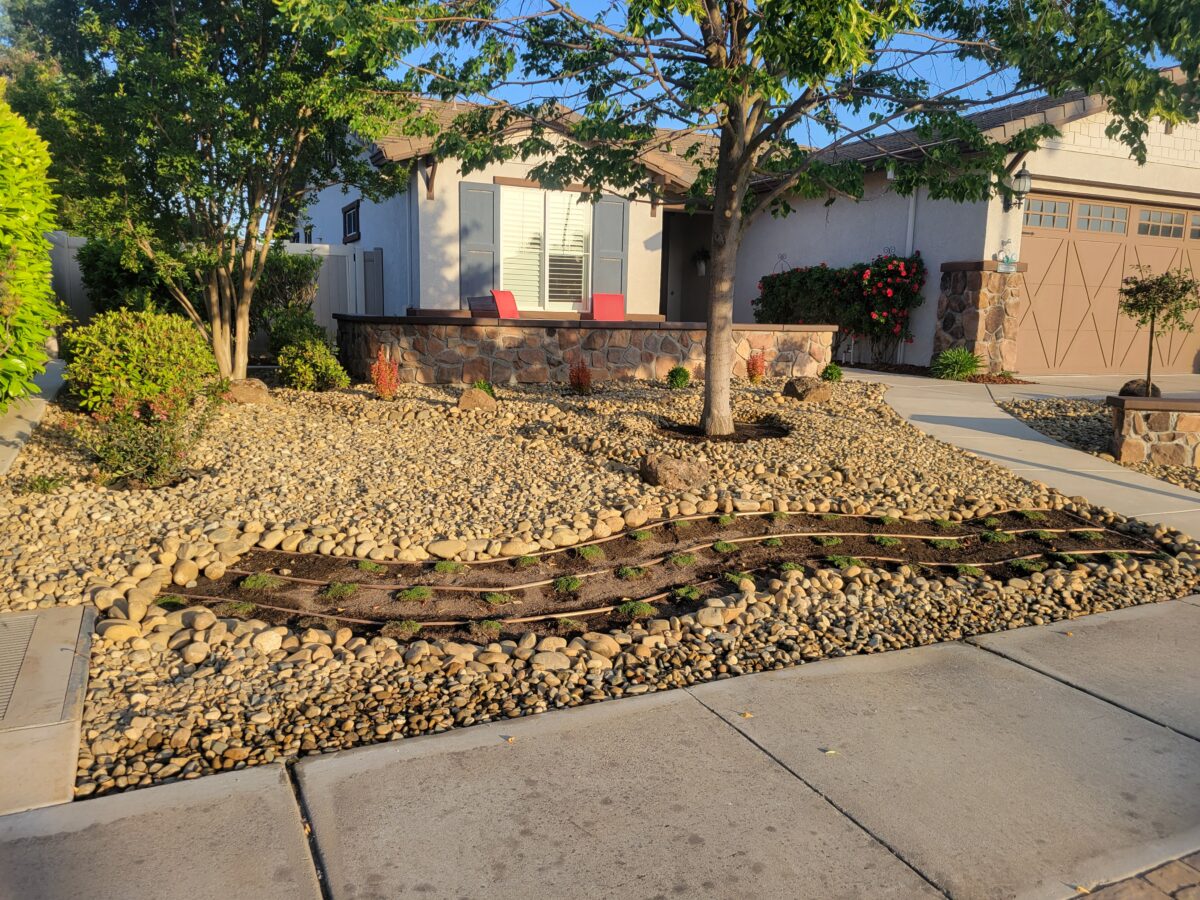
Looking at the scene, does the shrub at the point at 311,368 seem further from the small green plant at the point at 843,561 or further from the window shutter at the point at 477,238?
the small green plant at the point at 843,561

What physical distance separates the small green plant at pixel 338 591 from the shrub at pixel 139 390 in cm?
222

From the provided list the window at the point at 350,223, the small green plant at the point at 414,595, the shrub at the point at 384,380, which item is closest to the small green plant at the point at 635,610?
the small green plant at the point at 414,595

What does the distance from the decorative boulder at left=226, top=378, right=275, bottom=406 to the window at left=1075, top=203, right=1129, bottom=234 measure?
12.8 meters

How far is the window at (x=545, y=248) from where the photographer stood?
46.6 ft

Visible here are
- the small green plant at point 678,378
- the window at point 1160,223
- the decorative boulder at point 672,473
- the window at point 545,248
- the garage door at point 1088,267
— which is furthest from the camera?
the window at point 1160,223

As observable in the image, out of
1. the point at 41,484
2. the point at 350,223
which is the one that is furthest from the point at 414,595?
the point at 350,223

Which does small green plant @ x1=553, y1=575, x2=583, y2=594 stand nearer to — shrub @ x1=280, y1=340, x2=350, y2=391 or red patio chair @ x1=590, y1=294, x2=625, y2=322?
shrub @ x1=280, y1=340, x2=350, y2=391

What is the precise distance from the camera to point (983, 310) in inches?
531

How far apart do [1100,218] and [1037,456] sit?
28.5ft

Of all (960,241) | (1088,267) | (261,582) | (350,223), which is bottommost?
(261,582)

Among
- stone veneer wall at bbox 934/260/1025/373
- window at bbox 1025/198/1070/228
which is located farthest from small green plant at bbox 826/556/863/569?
window at bbox 1025/198/1070/228

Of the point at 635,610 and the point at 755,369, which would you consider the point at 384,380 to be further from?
the point at 635,610

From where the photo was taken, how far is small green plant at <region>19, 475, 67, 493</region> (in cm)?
568

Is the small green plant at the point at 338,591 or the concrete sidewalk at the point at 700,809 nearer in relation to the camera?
the concrete sidewalk at the point at 700,809
